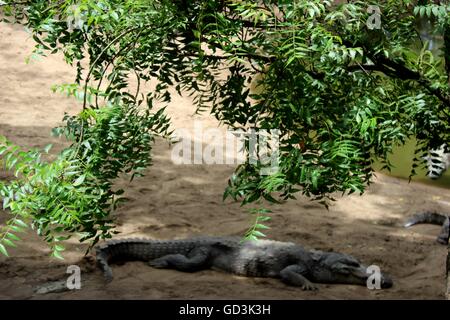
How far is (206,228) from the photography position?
6.84 metres

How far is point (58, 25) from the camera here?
3.43m

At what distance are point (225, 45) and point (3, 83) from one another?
8090 millimetres

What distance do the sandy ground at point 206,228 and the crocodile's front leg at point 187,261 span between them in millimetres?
90

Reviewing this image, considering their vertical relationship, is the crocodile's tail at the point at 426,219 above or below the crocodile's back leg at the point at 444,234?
above

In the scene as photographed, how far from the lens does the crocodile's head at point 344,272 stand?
226 inches

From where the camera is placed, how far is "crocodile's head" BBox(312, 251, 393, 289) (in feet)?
18.8

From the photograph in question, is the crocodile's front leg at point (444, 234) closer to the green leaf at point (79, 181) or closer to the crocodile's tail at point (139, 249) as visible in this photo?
the crocodile's tail at point (139, 249)

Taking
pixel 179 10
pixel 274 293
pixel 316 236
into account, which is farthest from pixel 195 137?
pixel 179 10

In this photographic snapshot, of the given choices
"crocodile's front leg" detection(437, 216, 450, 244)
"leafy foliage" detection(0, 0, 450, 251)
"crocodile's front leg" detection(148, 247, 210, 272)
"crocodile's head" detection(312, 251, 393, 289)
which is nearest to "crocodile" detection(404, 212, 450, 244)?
"crocodile's front leg" detection(437, 216, 450, 244)

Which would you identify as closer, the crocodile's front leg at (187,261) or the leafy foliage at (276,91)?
the leafy foliage at (276,91)

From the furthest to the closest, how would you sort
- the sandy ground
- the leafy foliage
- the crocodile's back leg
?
the crocodile's back leg
the sandy ground
the leafy foliage

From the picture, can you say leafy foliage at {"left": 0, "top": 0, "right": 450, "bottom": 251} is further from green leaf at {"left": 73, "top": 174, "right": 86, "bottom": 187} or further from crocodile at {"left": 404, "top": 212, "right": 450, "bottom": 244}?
crocodile at {"left": 404, "top": 212, "right": 450, "bottom": 244}

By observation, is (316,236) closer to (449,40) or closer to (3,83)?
(449,40)

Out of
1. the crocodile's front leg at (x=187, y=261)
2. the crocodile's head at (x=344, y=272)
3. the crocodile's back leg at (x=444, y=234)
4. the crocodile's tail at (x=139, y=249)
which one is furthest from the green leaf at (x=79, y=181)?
the crocodile's back leg at (x=444, y=234)
